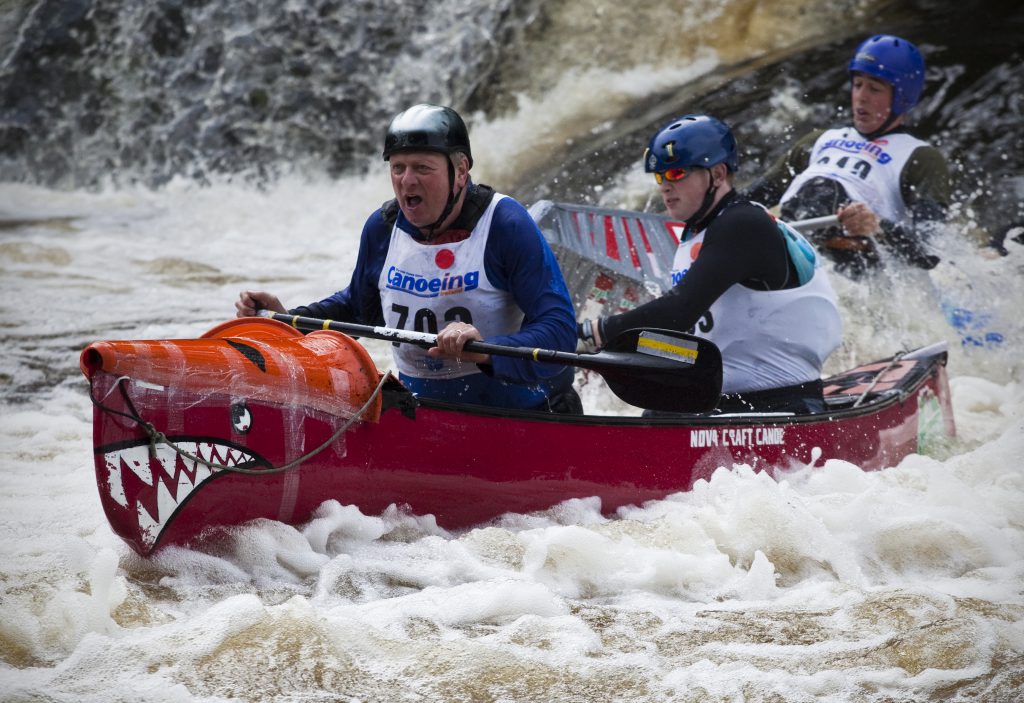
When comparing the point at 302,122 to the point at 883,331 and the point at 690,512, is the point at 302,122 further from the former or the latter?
the point at 690,512

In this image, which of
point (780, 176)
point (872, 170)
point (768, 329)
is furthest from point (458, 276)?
point (872, 170)

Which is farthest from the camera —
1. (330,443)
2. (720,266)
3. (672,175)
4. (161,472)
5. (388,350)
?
(388,350)

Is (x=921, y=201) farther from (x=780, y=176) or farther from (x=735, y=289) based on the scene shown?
(x=735, y=289)

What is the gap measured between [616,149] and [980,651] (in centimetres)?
825

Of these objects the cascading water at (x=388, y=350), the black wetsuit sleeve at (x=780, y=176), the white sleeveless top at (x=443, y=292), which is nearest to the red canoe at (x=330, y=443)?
the cascading water at (x=388, y=350)

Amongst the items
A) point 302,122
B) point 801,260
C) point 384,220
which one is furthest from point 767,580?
point 302,122

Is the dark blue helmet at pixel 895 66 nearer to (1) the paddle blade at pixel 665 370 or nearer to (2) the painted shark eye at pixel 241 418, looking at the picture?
(1) the paddle blade at pixel 665 370

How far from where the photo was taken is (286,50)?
13617 mm

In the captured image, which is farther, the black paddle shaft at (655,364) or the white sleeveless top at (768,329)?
the white sleeveless top at (768,329)

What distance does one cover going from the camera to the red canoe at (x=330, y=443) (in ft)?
11.3

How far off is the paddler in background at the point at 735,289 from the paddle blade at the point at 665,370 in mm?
378

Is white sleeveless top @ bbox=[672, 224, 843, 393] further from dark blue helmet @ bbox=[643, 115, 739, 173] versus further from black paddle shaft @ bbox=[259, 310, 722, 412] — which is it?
black paddle shaft @ bbox=[259, 310, 722, 412]

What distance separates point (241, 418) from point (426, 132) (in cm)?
117

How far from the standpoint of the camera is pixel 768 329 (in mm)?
4871
